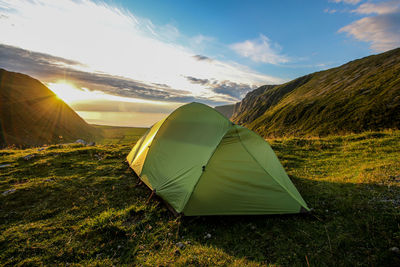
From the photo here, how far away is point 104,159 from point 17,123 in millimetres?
106314

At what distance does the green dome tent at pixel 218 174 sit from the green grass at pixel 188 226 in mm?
487


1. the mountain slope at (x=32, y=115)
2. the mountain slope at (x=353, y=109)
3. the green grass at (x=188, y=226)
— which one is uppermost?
the mountain slope at (x=353, y=109)

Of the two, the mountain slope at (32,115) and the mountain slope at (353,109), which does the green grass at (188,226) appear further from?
the mountain slope at (32,115)

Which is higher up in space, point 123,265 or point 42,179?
point 123,265

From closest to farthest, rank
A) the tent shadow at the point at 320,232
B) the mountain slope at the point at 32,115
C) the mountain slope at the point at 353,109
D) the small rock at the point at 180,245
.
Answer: the tent shadow at the point at 320,232, the small rock at the point at 180,245, the mountain slope at the point at 353,109, the mountain slope at the point at 32,115

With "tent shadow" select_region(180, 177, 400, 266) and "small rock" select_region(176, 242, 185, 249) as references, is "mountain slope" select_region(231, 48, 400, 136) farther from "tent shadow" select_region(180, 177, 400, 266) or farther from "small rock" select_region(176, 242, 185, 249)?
"small rock" select_region(176, 242, 185, 249)

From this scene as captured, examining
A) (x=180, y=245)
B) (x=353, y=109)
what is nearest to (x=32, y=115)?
(x=180, y=245)

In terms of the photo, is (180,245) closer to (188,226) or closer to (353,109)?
(188,226)

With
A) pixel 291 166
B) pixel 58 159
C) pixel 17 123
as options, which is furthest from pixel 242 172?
pixel 17 123

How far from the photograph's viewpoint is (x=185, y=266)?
404 centimetres

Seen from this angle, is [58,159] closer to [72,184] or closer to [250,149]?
[72,184]

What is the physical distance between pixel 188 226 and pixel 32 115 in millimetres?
126135

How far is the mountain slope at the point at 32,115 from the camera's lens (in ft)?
259

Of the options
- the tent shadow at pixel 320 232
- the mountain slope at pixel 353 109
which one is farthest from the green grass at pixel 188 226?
the mountain slope at pixel 353 109
